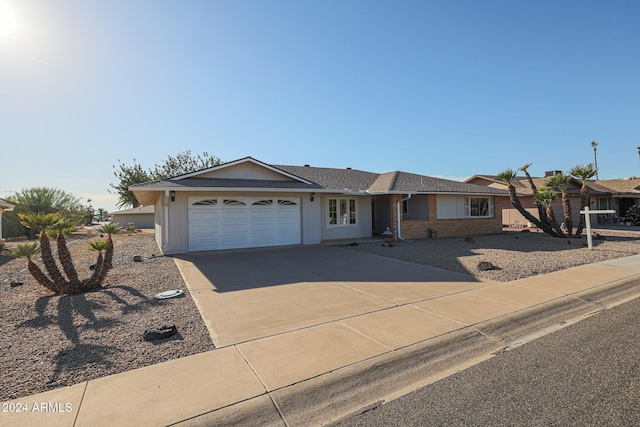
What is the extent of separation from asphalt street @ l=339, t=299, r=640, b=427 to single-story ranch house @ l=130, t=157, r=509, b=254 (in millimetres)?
10707

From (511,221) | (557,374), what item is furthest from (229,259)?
(511,221)

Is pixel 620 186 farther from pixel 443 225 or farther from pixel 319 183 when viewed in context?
pixel 319 183

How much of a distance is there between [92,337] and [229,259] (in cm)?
679

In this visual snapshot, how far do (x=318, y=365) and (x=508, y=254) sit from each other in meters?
10.9

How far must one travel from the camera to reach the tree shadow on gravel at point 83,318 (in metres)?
3.97

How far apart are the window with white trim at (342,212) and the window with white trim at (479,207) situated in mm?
7125

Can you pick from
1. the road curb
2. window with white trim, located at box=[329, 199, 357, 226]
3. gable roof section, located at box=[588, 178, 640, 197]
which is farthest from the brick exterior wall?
gable roof section, located at box=[588, 178, 640, 197]

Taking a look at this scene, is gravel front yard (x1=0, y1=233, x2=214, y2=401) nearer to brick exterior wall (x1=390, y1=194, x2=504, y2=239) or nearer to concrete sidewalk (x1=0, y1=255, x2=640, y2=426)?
concrete sidewalk (x1=0, y1=255, x2=640, y2=426)

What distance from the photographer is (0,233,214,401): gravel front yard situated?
3688 millimetres

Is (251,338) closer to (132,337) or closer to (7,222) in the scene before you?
(132,337)

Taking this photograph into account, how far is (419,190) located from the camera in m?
17.4

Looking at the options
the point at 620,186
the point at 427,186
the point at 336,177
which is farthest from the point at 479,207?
the point at 620,186

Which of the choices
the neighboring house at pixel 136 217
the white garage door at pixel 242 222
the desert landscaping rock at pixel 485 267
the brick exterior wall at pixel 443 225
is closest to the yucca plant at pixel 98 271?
the white garage door at pixel 242 222

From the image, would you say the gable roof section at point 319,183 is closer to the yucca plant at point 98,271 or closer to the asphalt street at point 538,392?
the yucca plant at point 98,271
